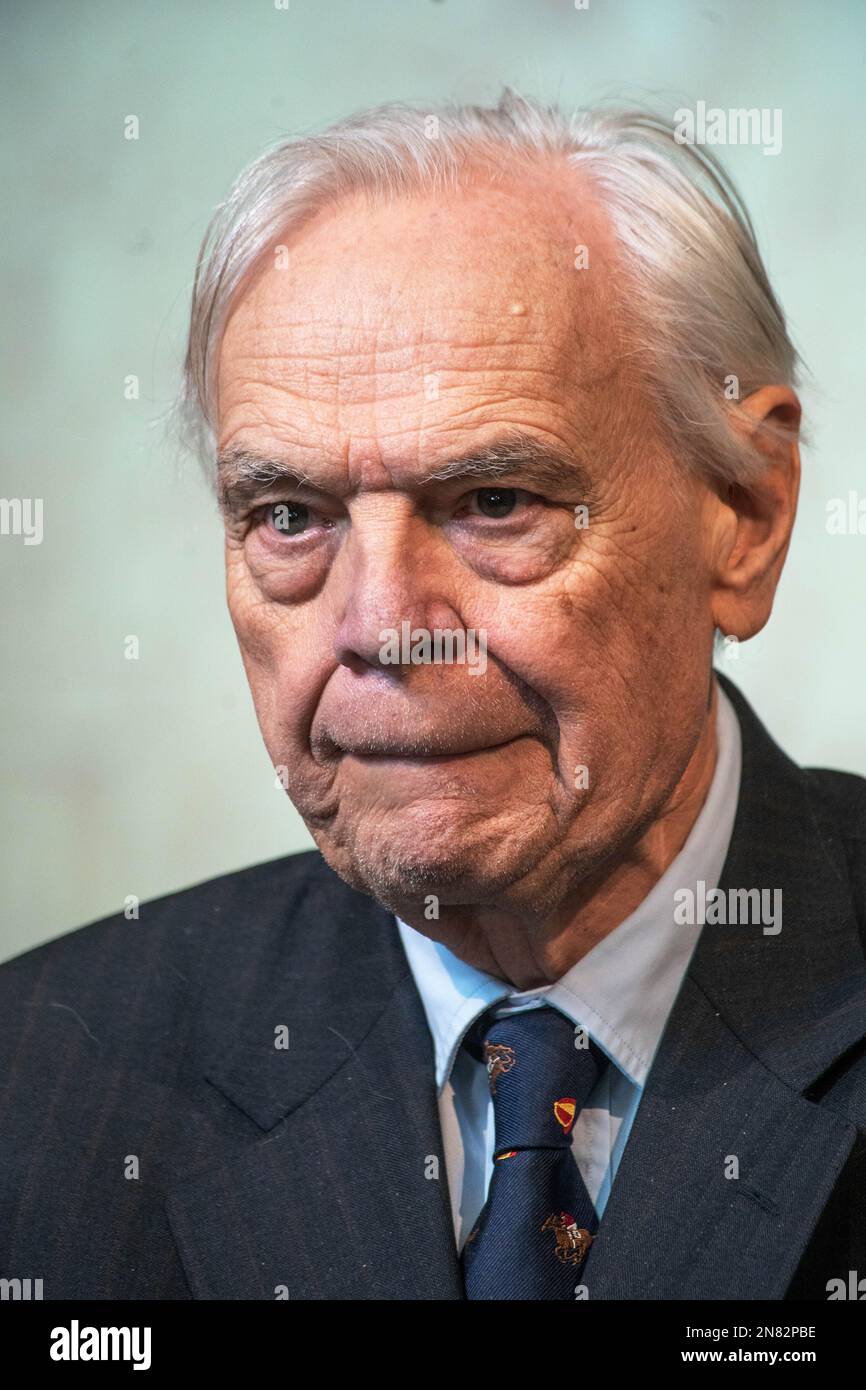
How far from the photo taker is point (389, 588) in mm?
1367

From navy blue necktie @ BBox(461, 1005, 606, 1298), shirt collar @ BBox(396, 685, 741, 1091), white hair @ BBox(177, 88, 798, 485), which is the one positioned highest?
white hair @ BBox(177, 88, 798, 485)

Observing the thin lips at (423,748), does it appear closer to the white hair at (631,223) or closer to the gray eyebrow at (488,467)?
the gray eyebrow at (488,467)

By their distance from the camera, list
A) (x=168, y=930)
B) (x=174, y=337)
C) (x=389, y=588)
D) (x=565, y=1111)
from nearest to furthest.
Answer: (x=389, y=588) < (x=565, y=1111) < (x=168, y=930) < (x=174, y=337)

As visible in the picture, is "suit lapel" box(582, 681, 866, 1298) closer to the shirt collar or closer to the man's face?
the shirt collar

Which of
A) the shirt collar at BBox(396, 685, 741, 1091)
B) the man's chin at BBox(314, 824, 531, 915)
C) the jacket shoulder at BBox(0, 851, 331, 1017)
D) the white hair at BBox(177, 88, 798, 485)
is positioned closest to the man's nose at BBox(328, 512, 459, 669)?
the man's chin at BBox(314, 824, 531, 915)

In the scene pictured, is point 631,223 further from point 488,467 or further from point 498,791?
point 498,791

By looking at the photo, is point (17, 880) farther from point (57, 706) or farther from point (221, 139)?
point (221, 139)

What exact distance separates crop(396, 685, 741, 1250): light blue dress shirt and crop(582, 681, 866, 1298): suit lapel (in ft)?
0.11

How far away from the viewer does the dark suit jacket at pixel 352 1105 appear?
1397 millimetres

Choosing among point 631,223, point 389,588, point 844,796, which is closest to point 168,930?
point 389,588

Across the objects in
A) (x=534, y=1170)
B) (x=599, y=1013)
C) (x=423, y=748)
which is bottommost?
(x=534, y=1170)

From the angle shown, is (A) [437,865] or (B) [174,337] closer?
(A) [437,865]

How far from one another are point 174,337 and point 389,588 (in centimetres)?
85

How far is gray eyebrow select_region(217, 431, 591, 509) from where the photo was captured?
1396 mm
